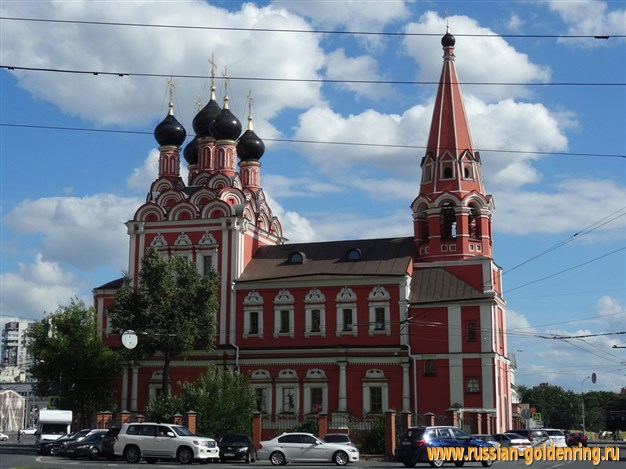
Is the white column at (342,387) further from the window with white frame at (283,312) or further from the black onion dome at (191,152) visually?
the black onion dome at (191,152)

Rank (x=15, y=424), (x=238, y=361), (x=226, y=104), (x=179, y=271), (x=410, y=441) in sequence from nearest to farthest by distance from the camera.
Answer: (x=410, y=441) → (x=179, y=271) → (x=238, y=361) → (x=226, y=104) → (x=15, y=424)

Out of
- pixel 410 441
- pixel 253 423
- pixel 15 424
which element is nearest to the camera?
pixel 410 441

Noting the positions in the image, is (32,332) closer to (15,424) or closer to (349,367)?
(349,367)

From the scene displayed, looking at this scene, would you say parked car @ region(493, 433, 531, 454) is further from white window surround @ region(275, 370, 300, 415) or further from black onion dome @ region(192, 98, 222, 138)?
black onion dome @ region(192, 98, 222, 138)

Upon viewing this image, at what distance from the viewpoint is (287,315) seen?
52.3m

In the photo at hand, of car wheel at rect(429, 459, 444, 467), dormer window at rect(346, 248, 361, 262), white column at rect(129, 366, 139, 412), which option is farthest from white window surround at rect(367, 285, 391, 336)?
car wheel at rect(429, 459, 444, 467)

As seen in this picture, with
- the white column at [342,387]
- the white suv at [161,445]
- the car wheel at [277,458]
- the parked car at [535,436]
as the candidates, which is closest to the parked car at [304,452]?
the car wheel at [277,458]

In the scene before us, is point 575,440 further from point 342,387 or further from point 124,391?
point 124,391

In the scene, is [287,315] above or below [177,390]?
above

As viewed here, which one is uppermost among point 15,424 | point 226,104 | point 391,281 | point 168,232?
point 226,104

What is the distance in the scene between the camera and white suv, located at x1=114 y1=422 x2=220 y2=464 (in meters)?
32.1

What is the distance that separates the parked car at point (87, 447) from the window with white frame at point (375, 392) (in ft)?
53.8

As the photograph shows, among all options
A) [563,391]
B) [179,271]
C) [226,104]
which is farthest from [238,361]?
[563,391]

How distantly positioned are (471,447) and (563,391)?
101m
